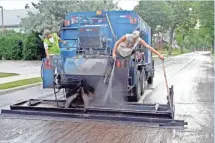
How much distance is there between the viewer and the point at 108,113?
7.29 meters

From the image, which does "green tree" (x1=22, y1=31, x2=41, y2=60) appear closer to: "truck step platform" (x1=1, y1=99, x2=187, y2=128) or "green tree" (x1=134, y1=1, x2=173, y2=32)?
"green tree" (x1=134, y1=1, x2=173, y2=32)

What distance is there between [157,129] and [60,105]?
2.48 metres

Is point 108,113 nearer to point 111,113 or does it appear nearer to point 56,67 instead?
point 111,113

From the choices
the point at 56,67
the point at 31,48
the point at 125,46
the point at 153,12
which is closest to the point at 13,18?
the point at 153,12

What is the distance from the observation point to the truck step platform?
6.86 meters

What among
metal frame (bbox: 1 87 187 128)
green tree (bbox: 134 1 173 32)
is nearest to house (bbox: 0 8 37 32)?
green tree (bbox: 134 1 173 32)

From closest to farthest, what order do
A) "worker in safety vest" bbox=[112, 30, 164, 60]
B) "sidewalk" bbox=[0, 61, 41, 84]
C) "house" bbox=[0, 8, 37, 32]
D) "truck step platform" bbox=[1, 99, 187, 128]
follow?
"truck step platform" bbox=[1, 99, 187, 128] → "worker in safety vest" bbox=[112, 30, 164, 60] → "sidewalk" bbox=[0, 61, 41, 84] → "house" bbox=[0, 8, 37, 32]

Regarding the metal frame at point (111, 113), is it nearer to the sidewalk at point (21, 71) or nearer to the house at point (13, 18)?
the sidewalk at point (21, 71)

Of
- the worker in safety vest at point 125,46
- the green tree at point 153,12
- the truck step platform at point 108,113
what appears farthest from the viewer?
the green tree at point 153,12

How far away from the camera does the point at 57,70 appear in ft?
28.3

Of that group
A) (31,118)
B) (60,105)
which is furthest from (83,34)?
(31,118)

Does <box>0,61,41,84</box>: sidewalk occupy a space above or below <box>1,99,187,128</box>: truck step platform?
above

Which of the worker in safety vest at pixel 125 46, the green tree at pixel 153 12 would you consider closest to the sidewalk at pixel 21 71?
the worker in safety vest at pixel 125 46

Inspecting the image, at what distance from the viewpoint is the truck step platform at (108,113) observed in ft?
22.5
